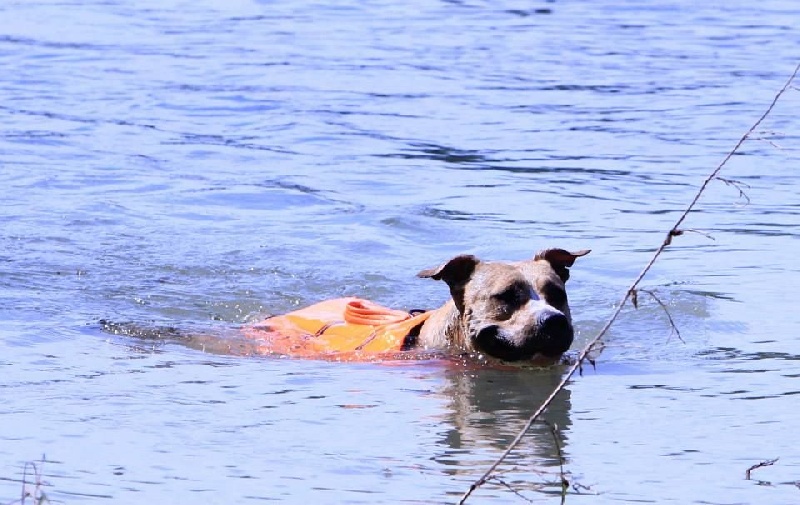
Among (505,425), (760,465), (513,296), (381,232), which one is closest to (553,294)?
(513,296)

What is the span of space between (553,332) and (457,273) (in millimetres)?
798

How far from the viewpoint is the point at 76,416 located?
21.9 feet

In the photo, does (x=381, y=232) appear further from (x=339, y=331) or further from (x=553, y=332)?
(x=553, y=332)

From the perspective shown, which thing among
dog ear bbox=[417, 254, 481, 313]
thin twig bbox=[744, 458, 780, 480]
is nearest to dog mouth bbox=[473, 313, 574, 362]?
dog ear bbox=[417, 254, 481, 313]

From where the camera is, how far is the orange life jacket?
332 inches

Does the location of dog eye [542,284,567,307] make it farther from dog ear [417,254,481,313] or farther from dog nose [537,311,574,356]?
dog ear [417,254,481,313]

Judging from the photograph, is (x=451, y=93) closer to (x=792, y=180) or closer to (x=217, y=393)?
(x=792, y=180)

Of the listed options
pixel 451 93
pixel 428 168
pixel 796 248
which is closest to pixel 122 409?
pixel 796 248

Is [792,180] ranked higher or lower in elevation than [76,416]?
lower

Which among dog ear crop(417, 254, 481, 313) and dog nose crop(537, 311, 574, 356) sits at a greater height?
dog ear crop(417, 254, 481, 313)

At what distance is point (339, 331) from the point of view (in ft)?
28.7

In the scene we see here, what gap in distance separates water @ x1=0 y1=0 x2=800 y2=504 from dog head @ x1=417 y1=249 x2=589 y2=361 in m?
0.20

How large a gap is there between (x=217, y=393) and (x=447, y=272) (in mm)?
1465

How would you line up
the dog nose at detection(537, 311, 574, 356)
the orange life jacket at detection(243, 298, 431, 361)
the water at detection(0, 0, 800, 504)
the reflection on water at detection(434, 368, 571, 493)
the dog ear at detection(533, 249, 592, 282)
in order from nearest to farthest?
the reflection on water at detection(434, 368, 571, 493) → the water at detection(0, 0, 800, 504) → the dog nose at detection(537, 311, 574, 356) → the dog ear at detection(533, 249, 592, 282) → the orange life jacket at detection(243, 298, 431, 361)
